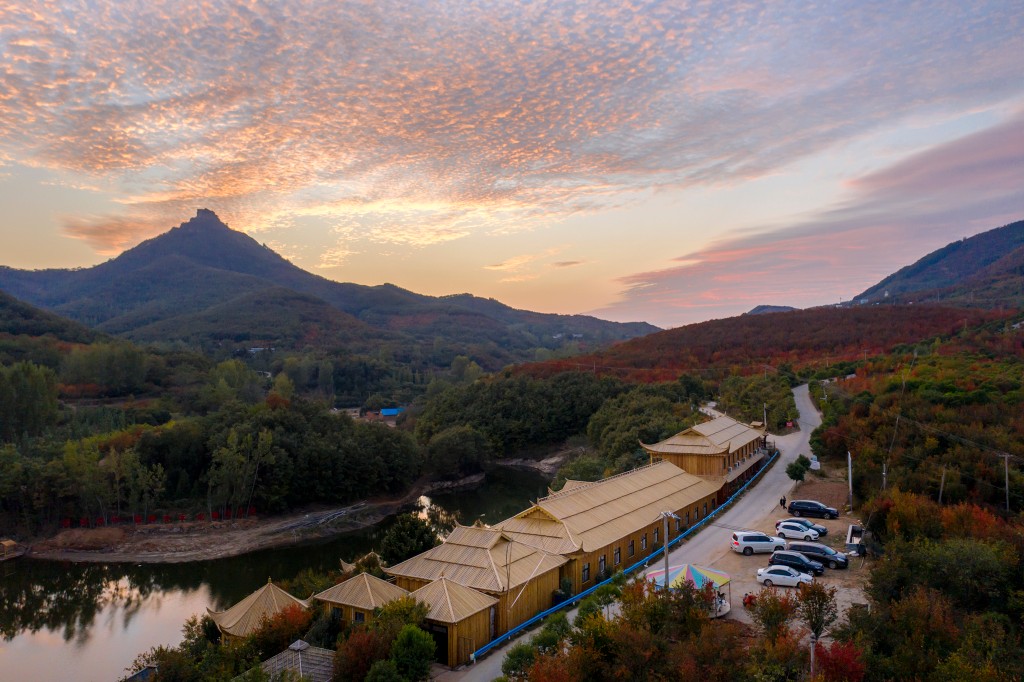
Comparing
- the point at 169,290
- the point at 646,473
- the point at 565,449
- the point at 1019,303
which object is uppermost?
the point at 169,290

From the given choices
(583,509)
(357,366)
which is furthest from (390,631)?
(357,366)

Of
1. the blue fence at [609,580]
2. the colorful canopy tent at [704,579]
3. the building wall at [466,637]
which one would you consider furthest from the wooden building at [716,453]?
the building wall at [466,637]

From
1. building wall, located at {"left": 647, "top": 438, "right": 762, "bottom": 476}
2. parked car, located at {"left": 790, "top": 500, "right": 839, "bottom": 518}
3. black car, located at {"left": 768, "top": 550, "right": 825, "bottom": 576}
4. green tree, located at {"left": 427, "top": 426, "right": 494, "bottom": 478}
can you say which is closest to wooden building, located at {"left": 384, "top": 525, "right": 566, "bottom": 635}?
black car, located at {"left": 768, "top": 550, "right": 825, "bottom": 576}

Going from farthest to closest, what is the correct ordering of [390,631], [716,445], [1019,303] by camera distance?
[1019,303] < [716,445] < [390,631]

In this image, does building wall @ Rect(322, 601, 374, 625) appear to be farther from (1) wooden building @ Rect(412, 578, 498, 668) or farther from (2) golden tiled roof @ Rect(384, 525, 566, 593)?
(2) golden tiled roof @ Rect(384, 525, 566, 593)

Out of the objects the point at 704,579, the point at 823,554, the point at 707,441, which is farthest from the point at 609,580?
the point at 707,441

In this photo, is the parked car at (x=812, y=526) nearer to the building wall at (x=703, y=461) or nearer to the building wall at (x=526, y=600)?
the building wall at (x=703, y=461)

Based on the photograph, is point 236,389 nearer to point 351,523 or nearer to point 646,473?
point 351,523
